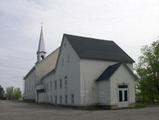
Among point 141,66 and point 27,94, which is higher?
point 141,66

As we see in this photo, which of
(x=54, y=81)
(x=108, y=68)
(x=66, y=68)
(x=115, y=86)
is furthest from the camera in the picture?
(x=54, y=81)

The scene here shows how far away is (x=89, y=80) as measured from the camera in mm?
37500

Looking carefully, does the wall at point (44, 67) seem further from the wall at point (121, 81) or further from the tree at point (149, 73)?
the wall at point (121, 81)

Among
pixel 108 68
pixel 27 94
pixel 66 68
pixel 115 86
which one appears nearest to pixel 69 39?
pixel 66 68

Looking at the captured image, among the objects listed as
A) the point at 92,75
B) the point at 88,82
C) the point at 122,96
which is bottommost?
the point at 122,96

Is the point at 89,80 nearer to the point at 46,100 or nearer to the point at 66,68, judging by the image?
the point at 66,68

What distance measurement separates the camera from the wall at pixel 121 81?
3509 centimetres

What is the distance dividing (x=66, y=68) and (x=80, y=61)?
16.3 ft

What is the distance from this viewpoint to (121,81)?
35.9 m

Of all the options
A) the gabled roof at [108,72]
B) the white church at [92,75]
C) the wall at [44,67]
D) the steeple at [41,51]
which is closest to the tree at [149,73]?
the white church at [92,75]

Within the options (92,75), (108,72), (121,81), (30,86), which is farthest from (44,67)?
(121,81)

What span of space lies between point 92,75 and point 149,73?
49.0 ft

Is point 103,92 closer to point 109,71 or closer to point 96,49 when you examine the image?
point 109,71

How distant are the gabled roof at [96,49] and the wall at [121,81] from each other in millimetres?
3573
